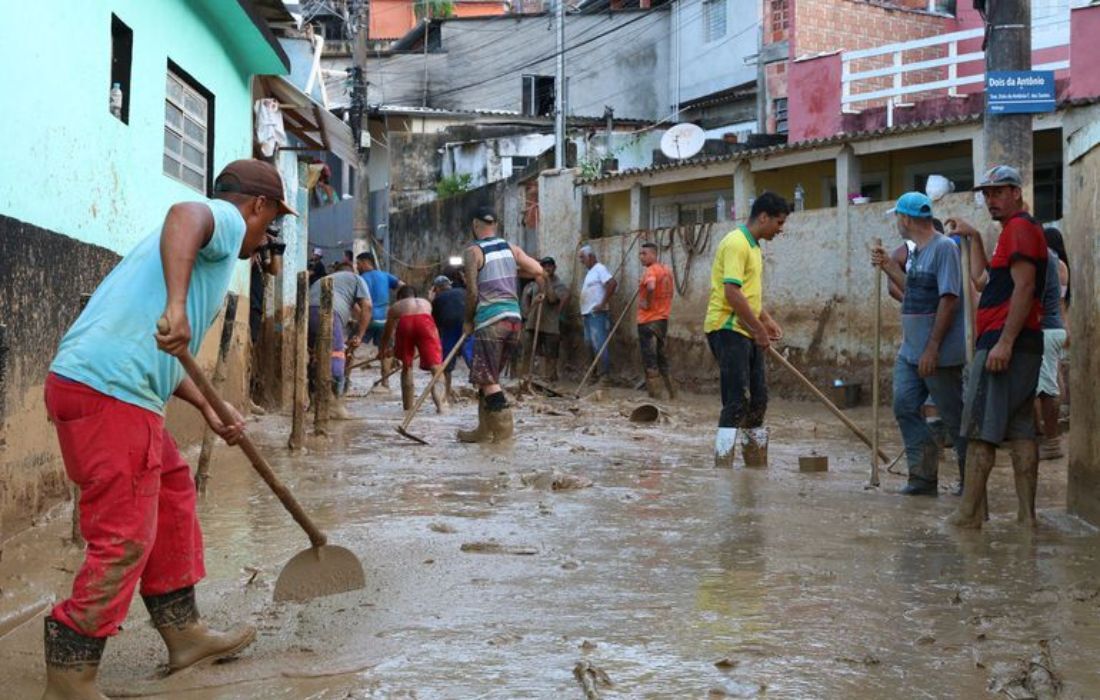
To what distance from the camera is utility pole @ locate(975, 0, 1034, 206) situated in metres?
8.85

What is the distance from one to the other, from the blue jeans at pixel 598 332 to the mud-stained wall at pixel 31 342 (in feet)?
39.1

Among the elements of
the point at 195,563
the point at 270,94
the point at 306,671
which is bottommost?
the point at 306,671

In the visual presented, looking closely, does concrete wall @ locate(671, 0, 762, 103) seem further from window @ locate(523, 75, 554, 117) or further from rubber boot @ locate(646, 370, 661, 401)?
rubber boot @ locate(646, 370, 661, 401)

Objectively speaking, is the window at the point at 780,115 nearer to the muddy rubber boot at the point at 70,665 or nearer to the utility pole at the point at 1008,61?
the utility pole at the point at 1008,61

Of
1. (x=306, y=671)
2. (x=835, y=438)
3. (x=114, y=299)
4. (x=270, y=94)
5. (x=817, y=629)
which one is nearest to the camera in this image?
(x=114, y=299)

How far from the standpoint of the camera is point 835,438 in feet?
37.2

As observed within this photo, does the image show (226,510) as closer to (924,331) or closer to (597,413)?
(924,331)

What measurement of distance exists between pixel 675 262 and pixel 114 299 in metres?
15.2

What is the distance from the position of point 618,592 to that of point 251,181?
199cm

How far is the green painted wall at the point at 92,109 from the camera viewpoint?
18.4 ft

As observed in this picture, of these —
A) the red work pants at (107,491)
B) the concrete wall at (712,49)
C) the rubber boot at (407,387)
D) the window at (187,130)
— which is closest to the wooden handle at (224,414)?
the red work pants at (107,491)

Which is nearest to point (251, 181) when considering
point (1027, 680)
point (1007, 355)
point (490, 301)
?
point (1027, 680)

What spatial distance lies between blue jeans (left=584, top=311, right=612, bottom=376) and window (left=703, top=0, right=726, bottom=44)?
1504 centimetres

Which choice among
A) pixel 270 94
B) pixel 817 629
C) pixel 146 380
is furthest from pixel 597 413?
pixel 146 380
